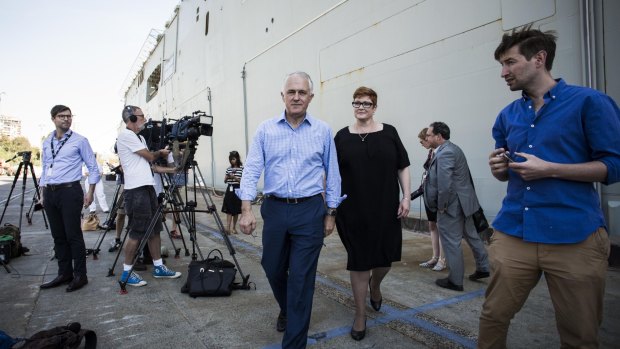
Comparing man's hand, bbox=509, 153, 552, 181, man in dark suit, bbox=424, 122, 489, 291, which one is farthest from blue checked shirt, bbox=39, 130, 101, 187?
man's hand, bbox=509, 153, 552, 181

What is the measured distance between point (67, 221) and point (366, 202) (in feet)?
10.4

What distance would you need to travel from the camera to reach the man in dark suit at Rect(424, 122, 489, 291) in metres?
3.64

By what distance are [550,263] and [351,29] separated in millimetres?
7648

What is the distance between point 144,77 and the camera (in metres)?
34.9

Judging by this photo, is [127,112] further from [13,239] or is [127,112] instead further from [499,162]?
[499,162]

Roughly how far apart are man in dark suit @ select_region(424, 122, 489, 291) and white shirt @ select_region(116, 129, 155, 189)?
3130mm

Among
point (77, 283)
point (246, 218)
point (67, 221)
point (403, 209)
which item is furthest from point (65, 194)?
point (403, 209)

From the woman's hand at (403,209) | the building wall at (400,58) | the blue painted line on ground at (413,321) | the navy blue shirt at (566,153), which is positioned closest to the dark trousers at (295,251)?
the blue painted line on ground at (413,321)


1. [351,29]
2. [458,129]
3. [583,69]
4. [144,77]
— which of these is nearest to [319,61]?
[351,29]

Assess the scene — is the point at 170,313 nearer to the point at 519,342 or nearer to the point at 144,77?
the point at 519,342

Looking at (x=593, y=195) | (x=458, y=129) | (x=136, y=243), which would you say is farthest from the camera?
(x=458, y=129)

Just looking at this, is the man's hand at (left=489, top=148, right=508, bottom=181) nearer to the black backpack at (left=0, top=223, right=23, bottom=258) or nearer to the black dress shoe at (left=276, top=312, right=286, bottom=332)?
the black dress shoe at (left=276, top=312, right=286, bottom=332)

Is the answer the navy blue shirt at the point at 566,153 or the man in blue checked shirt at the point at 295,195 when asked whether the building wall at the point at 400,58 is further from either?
the man in blue checked shirt at the point at 295,195

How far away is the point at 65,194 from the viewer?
3812 millimetres
